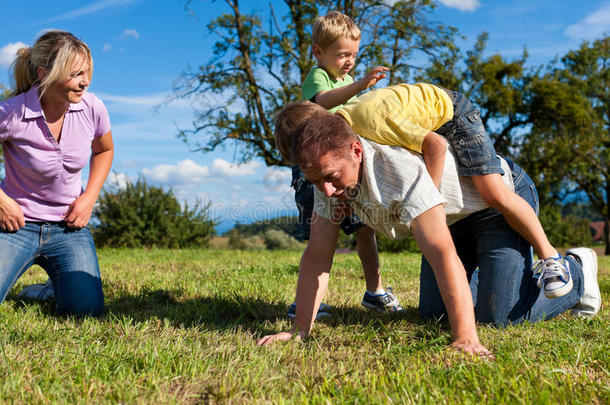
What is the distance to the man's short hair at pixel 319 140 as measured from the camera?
2.29m

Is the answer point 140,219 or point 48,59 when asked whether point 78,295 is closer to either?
point 48,59

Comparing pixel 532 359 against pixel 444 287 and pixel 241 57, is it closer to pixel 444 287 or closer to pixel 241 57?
pixel 444 287

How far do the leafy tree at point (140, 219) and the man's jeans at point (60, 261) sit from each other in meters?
9.04

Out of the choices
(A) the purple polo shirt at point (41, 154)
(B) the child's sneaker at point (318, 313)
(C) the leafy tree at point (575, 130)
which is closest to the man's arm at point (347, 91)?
(B) the child's sneaker at point (318, 313)

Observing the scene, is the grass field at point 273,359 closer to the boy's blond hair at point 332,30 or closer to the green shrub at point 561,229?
the boy's blond hair at point 332,30

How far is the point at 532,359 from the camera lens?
2.32m

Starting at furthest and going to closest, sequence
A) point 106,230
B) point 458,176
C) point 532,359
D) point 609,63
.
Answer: point 609,63 → point 106,230 → point 458,176 → point 532,359

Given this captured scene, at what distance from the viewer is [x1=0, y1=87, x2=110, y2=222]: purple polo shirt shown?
348 centimetres

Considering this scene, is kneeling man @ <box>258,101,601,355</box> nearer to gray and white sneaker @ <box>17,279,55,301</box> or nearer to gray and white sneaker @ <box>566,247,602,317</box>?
gray and white sneaker @ <box>566,247,602,317</box>

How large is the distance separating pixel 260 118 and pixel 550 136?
532 inches

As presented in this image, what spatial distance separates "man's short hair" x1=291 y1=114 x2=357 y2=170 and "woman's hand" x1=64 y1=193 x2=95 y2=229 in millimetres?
2121

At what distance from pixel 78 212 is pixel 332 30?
92.6 inches

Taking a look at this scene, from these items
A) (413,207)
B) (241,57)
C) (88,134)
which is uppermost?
(241,57)

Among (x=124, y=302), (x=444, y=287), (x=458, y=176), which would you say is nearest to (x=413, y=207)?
(x=444, y=287)
